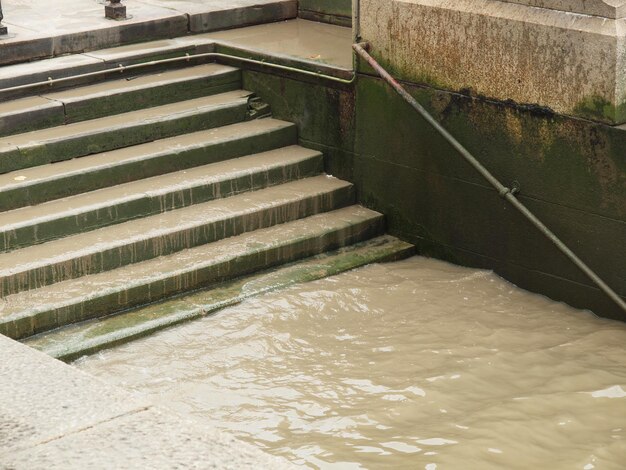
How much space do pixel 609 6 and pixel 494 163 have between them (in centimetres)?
141

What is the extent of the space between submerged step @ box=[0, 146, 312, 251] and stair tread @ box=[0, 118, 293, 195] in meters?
0.18

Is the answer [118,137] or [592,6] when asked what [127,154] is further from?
[592,6]

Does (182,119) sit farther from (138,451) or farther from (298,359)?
(138,451)

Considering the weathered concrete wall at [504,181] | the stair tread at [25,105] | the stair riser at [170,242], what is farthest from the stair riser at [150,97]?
the weathered concrete wall at [504,181]

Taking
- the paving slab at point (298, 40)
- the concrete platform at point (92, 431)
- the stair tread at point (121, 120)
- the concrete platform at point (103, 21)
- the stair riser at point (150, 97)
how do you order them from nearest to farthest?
the concrete platform at point (92, 431) → the stair tread at point (121, 120) → the stair riser at point (150, 97) → the concrete platform at point (103, 21) → the paving slab at point (298, 40)

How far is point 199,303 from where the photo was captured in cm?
745

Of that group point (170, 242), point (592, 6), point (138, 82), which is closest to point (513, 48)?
point (592, 6)

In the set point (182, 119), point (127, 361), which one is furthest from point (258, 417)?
point (182, 119)

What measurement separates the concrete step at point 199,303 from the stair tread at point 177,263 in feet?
0.56

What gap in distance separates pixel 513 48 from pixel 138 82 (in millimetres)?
3218

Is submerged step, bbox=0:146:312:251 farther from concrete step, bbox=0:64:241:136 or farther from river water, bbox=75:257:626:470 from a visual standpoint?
river water, bbox=75:257:626:470

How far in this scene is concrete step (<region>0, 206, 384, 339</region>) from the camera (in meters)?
7.00

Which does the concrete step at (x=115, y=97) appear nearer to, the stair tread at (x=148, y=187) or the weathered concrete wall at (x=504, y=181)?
the stair tread at (x=148, y=187)

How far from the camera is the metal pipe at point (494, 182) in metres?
7.29
